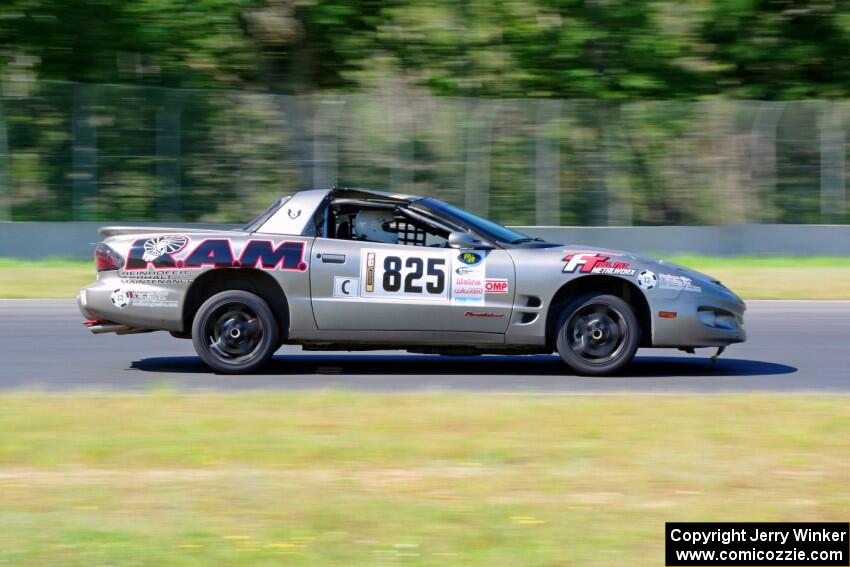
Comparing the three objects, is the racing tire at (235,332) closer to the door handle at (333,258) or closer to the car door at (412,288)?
the car door at (412,288)

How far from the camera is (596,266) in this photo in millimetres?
9750

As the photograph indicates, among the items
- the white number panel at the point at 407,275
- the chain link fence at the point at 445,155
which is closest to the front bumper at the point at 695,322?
the white number panel at the point at 407,275

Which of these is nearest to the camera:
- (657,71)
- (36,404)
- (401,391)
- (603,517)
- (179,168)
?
(603,517)

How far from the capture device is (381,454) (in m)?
6.72

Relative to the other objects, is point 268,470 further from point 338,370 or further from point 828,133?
point 828,133

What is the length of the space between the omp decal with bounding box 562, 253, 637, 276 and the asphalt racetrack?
0.82m

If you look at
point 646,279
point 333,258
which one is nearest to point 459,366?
point 333,258

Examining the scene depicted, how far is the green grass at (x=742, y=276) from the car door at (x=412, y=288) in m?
7.15

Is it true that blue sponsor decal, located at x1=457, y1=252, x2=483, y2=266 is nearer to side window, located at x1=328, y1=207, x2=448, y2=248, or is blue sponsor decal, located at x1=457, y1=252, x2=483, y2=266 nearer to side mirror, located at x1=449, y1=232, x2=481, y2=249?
side mirror, located at x1=449, y1=232, x2=481, y2=249

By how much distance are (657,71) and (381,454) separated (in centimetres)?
2016

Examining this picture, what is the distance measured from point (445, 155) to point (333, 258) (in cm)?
1252

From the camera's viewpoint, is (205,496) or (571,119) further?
(571,119)

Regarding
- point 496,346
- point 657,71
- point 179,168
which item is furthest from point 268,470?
point 657,71

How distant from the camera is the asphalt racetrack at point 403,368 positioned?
948cm
